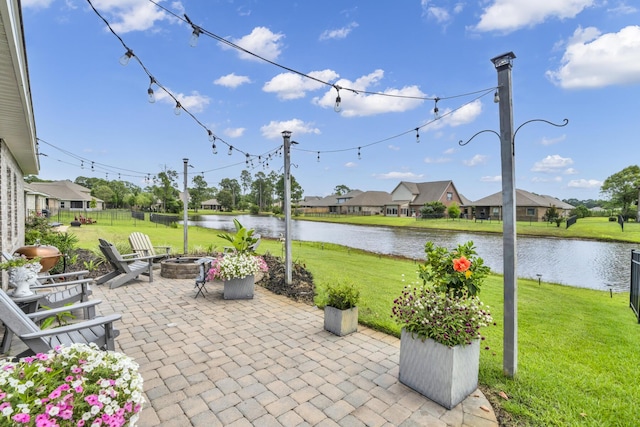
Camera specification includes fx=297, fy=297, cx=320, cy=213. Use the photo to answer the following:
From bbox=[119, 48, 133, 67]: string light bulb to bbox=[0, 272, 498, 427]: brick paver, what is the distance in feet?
11.3

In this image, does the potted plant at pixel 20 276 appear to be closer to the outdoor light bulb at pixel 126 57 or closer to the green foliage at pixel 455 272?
the outdoor light bulb at pixel 126 57

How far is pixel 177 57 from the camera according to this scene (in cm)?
626

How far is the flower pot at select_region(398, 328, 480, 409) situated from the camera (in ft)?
8.21

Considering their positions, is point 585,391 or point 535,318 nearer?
point 585,391

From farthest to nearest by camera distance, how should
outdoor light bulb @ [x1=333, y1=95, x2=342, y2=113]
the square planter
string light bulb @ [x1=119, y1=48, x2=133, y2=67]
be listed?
outdoor light bulb @ [x1=333, y1=95, x2=342, y2=113], the square planter, string light bulb @ [x1=119, y1=48, x2=133, y2=67]

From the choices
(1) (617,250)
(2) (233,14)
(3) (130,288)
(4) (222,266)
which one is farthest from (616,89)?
(1) (617,250)

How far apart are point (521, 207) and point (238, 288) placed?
4409cm

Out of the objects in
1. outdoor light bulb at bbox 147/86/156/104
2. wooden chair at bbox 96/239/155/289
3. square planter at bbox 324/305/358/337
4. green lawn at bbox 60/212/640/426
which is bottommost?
green lawn at bbox 60/212/640/426

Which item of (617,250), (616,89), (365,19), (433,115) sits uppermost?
(365,19)

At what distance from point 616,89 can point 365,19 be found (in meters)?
6.63

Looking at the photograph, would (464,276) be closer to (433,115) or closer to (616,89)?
(433,115)

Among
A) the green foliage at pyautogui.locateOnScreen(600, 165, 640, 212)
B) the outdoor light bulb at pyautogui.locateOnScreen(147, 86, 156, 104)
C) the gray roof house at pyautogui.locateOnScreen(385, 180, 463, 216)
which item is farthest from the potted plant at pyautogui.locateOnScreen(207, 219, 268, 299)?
the green foliage at pyautogui.locateOnScreen(600, 165, 640, 212)

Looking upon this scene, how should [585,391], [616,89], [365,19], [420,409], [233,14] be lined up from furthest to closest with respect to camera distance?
[616,89] → [365,19] → [233,14] → [585,391] → [420,409]

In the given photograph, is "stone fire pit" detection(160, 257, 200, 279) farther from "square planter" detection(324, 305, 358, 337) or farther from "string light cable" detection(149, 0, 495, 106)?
"string light cable" detection(149, 0, 495, 106)
